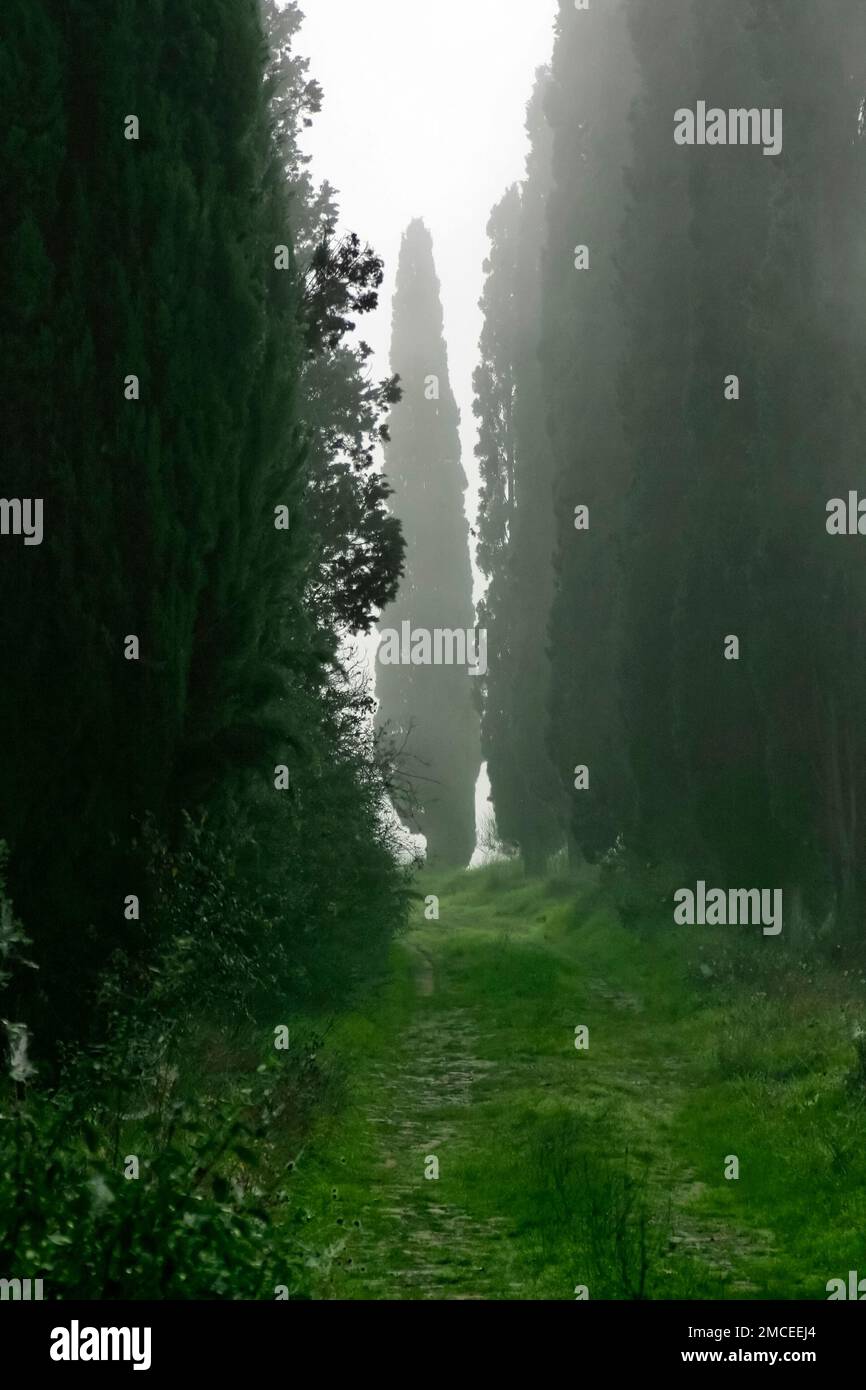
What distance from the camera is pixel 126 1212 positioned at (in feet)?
15.2

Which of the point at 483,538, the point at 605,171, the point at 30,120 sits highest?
the point at 605,171

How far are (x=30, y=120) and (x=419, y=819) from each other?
33659mm

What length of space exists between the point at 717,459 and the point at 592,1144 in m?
12.6

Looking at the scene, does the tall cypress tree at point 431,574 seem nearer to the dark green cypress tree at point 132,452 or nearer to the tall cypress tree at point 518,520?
the tall cypress tree at point 518,520

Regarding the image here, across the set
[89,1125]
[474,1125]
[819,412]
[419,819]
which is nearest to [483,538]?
[419,819]

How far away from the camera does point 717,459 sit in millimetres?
19281

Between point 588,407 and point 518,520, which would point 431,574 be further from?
point 588,407

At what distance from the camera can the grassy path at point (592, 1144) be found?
657cm

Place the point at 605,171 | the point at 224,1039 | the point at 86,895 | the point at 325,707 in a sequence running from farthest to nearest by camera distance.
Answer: the point at 605,171
the point at 325,707
the point at 224,1039
the point at 86,895

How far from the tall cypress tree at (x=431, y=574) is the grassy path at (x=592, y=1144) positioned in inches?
1050

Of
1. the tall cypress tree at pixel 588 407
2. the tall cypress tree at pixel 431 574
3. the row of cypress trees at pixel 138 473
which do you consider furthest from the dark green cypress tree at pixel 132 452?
the tall cypress tree at pixel 431 574

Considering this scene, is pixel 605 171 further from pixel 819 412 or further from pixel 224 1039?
pixel 224 1039
